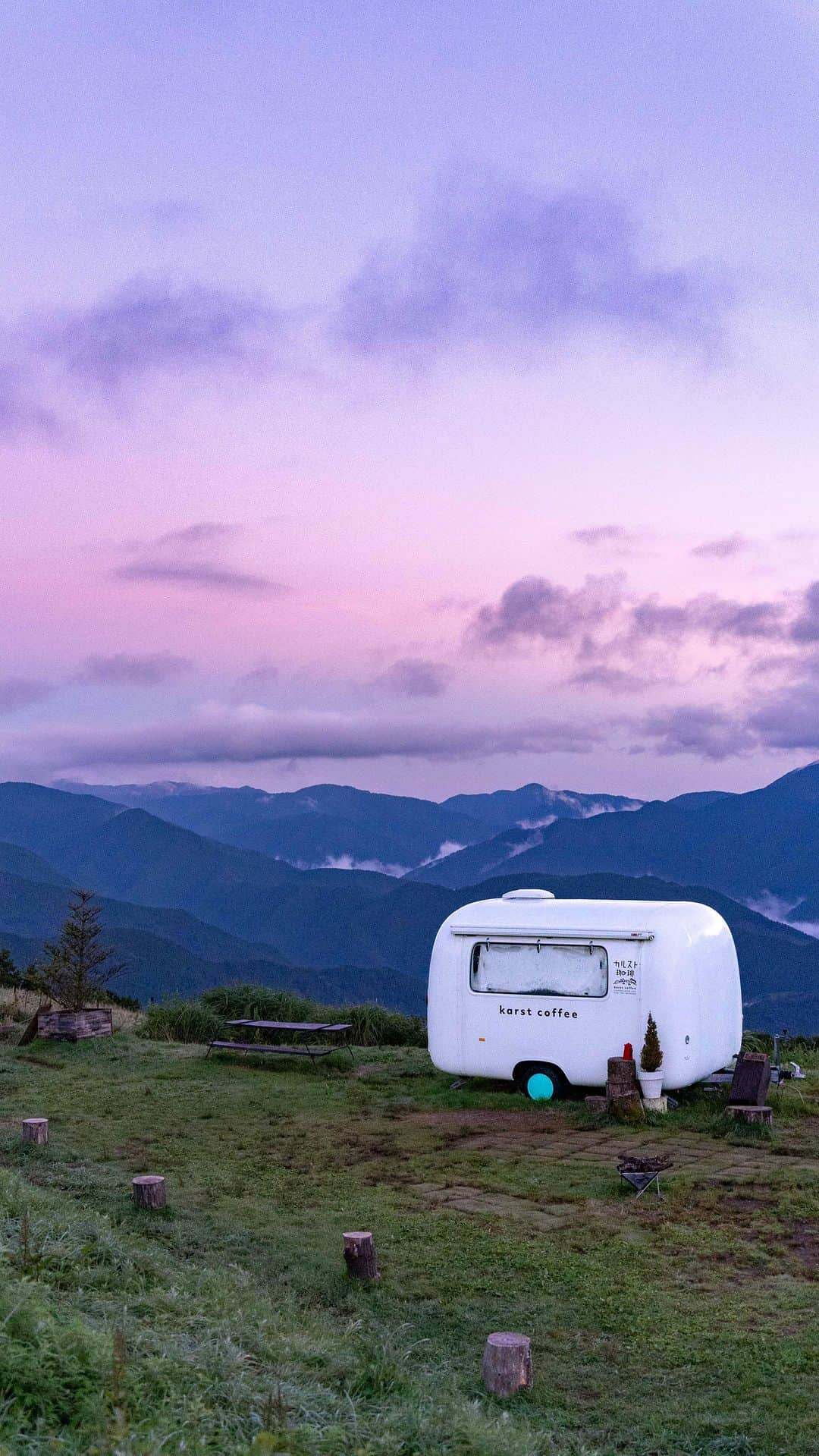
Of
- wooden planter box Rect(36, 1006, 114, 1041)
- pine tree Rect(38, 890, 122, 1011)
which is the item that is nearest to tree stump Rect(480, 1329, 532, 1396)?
wooden planter box Rect(36, 1006, 114, 1041)

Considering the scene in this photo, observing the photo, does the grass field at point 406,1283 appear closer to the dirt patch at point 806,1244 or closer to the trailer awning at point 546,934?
the dirt patch at point 806,1244

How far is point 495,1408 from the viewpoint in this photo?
561cm

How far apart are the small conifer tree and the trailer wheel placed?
126cm

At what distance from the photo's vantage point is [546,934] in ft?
44.6

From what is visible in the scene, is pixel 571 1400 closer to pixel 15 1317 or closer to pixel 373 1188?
pixel 15 1317

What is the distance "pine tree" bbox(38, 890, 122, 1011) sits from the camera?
68.8ft

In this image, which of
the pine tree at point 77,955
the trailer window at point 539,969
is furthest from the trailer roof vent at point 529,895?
the pine tree at point 77,955

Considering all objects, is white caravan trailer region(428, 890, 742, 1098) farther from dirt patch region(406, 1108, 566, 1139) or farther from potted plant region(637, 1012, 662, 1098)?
dirt patch region(406, 1108, 566, 1139)

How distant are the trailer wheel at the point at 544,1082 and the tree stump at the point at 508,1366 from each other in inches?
304

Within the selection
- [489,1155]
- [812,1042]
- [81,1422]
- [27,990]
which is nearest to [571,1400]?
[81,1422]

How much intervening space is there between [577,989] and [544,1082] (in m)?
1.19

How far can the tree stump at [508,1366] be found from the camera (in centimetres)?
579

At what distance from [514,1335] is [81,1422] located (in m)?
2.46

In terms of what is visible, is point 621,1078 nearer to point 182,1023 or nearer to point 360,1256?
point 360,1256
